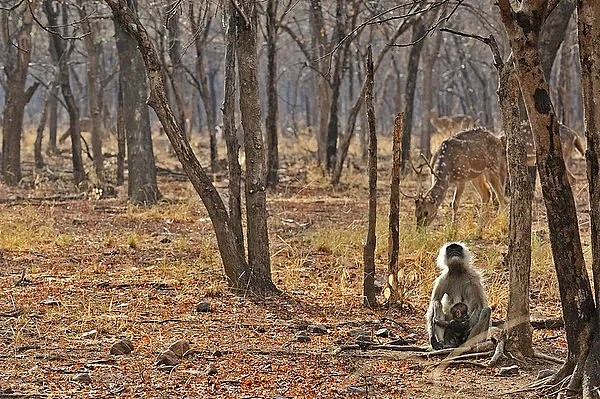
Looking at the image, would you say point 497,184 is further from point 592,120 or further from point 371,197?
point 592,120

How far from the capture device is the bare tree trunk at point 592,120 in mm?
4859

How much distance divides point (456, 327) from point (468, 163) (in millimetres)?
7639

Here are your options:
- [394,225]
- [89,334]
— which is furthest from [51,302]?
[394,225]

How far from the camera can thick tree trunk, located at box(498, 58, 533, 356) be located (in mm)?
5988

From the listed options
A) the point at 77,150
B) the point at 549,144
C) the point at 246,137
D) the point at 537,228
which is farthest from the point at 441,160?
the point at 549,144

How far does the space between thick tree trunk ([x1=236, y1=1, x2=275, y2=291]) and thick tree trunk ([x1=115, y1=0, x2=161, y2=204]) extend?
22.9ft

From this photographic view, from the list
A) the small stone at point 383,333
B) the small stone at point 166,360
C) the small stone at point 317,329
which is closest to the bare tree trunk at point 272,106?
the small stone at point 317,329

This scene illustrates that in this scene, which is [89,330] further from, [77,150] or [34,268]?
[77,150]

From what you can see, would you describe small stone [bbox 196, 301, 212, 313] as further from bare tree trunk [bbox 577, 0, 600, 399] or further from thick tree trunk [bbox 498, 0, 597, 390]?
bare tree trunk [bbox 577, 0, 600, 399]

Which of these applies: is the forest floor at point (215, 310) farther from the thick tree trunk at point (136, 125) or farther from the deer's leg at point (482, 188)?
the thick tree trunk at point (136, 125)

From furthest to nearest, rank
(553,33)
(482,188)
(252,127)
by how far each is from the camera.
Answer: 1. (482,188)
2. (553,33)
3. (252,127)

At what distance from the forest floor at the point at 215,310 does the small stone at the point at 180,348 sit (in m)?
0.06

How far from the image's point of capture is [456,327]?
21.4ft

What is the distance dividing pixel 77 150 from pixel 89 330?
11376 millimetres
